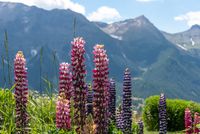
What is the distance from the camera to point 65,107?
648 cm

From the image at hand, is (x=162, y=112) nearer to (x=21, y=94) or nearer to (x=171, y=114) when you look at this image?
(x=21, y=94)

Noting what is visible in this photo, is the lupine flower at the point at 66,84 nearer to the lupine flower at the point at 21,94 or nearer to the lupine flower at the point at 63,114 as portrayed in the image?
the lupine flower at the point at 63,114

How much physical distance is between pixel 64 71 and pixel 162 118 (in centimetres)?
658

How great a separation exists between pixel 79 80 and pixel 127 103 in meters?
5.13

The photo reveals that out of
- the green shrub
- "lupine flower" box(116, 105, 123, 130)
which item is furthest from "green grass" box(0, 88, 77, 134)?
the green shrub

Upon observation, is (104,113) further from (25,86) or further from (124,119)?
(124,119)

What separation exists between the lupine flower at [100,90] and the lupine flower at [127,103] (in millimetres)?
4486

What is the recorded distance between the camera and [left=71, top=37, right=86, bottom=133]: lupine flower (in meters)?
5.87

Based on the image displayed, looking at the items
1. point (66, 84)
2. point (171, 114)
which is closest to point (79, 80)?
point (66, 84)

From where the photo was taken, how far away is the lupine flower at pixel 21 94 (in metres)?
7.15

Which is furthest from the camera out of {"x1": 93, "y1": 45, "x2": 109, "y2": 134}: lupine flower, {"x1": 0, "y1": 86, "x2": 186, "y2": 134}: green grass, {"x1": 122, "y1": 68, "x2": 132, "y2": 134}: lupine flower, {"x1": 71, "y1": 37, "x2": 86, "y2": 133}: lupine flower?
{"x1": 122, "y1": 68, "x2": 132, "y2": 134}: lupine flower

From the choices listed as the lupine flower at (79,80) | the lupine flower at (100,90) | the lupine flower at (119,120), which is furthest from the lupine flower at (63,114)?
the lupine flower at (119,120)

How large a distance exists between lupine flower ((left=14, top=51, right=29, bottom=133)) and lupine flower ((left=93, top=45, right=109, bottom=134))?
1768mm

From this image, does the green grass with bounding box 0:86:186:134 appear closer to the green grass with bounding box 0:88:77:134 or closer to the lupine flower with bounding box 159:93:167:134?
the green grass with bounding box 0:88:77:134
